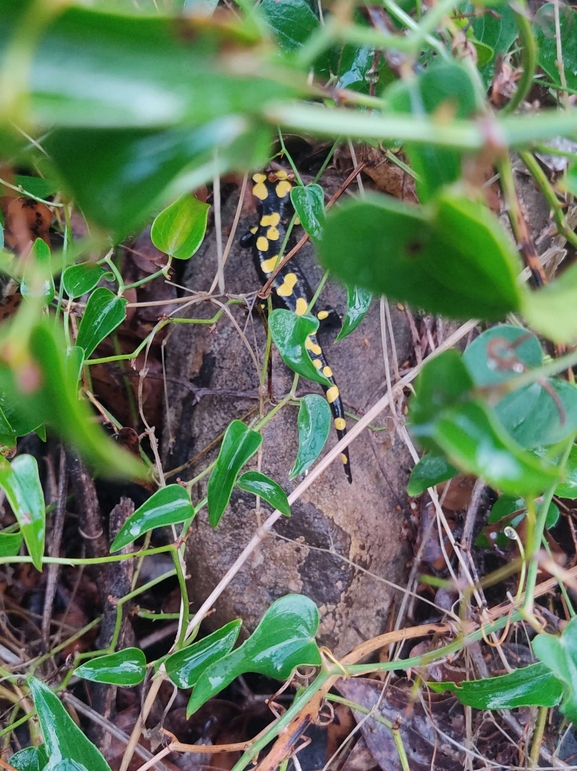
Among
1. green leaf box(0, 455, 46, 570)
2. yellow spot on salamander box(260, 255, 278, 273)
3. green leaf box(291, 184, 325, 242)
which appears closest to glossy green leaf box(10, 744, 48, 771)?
green leaf box(0, 455, 46, 570)

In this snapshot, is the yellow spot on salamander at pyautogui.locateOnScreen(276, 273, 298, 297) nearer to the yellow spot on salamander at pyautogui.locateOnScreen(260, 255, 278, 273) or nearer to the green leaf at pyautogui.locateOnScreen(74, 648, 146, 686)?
the yellow spot on salamander at pyautogui.locateOnScreen(260, 255, 278, 273)

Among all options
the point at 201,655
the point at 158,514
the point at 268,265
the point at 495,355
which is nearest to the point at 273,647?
the point at 201,655

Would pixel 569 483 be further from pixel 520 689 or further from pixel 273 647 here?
pixel 273 647

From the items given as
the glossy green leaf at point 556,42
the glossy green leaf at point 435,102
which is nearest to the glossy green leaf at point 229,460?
the glossy green leaf at point 435,102

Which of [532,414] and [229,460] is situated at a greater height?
[532,414]

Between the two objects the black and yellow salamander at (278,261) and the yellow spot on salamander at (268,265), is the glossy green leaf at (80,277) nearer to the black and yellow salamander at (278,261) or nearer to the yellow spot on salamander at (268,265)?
the black and yellow salamander at (278,261)
